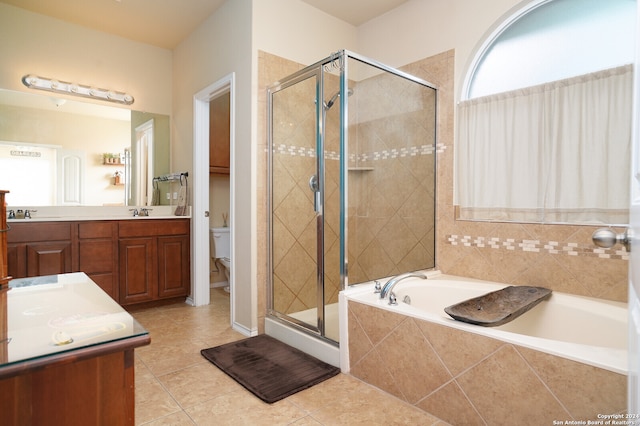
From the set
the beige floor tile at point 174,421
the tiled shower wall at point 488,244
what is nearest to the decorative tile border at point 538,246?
the tiled shower wall at point 488,244

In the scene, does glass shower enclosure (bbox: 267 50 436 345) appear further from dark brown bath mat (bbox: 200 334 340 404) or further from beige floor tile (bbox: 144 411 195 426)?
beige floor tile (bbox: 144 411 195 426)

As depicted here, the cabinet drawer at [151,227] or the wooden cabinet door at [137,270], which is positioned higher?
the cabinet drawer at [151,227]

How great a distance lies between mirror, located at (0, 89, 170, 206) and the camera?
3195 millimetres

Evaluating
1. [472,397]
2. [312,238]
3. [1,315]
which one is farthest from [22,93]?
[472,397]

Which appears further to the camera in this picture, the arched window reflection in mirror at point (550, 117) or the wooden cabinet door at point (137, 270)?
the wooden cabinet door at point (137, 270)

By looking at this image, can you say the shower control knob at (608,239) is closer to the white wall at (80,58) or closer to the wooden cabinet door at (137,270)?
the wooden cabinet door at (137,270)

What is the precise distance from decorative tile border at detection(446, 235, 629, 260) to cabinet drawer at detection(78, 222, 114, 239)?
2963 millimetres

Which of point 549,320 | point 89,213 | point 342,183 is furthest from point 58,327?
point 89,213

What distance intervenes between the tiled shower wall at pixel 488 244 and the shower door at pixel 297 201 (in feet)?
0.32

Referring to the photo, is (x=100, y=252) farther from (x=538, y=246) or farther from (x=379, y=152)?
(x=538, y=246)

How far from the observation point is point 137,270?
3.37m

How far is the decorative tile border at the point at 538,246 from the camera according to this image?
2.06m

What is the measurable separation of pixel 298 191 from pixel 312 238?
0.39 metres

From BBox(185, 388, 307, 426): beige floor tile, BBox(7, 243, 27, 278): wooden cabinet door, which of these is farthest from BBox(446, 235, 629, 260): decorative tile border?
BBox(7, 243, 27, 278): wooden cabinet door
